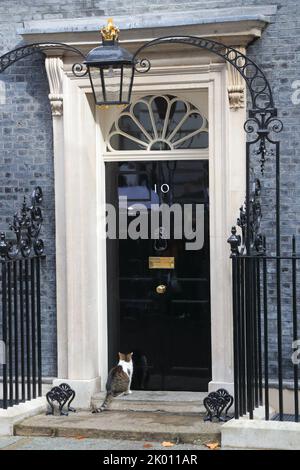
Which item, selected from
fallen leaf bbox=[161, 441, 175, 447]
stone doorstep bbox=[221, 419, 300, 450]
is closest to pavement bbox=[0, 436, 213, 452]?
fallen leaf bbox=[161, 441, 175, 447]

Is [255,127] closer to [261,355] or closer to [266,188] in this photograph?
[266,188]

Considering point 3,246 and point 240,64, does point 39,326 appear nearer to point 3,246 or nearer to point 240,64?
point 3,246

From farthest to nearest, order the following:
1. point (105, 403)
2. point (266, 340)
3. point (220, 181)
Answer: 1. point (105, 403)
2. point (220, 181)
3. point (266, 340)

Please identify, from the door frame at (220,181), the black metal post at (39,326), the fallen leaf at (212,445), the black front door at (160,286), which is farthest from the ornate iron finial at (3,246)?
the fallen leaf at (212,445)

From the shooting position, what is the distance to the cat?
9250 millimetres

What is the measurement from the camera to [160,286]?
31.2ft

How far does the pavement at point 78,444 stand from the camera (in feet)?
26.6

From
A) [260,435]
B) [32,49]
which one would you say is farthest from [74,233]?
[260,435]

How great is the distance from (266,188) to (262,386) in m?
1.74

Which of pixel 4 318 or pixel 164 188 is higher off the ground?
pixel 164 188

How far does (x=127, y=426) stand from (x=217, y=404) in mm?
793

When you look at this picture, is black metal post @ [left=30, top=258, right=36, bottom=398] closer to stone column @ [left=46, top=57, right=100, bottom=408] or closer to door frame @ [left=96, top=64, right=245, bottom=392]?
stone column @ [left=46, top=57, right=100, bottom=408]

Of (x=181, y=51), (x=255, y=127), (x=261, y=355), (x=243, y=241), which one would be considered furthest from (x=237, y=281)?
(x=181, y=51)

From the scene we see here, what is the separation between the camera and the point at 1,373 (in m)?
9.35
